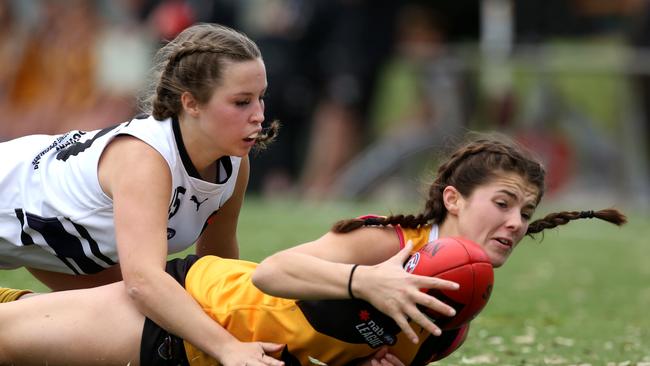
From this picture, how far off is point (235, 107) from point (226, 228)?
0.84m

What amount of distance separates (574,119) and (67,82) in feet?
19.7

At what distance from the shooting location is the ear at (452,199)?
447 centimetres

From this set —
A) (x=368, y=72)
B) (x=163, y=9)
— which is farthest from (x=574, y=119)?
(x=163, y=9)

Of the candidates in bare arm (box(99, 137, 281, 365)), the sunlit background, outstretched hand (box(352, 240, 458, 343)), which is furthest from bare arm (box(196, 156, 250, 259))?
the sunlit background

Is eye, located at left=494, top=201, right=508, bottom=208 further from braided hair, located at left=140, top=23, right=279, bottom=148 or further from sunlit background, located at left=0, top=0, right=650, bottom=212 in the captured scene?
sunlit background, located at left=0, top=0, right=650, bottom=212

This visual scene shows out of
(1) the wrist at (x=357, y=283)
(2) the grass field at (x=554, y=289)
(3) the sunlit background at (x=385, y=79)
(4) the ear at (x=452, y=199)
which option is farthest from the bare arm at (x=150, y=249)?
(3) the sunlit background at (x=385, y=79)

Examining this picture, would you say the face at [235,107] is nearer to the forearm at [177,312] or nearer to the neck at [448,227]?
the forearm at [177,312]

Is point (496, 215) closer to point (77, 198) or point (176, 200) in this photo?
point (176, 200)

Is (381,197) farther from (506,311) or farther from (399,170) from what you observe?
(506,311)

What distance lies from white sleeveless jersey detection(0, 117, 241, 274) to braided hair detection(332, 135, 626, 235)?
0.85 metres

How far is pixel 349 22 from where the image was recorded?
13961 millimetres

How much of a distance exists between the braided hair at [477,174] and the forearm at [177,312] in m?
0.56

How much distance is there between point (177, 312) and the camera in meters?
4.40

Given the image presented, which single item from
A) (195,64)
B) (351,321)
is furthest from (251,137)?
(351,321)
